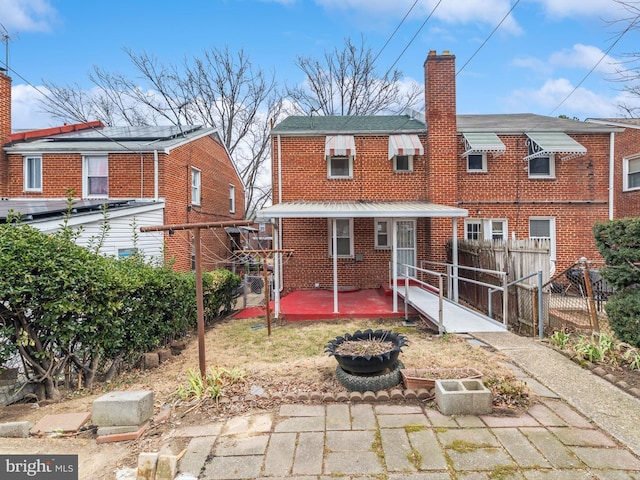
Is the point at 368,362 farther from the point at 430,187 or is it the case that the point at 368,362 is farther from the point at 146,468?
the point at 430,187

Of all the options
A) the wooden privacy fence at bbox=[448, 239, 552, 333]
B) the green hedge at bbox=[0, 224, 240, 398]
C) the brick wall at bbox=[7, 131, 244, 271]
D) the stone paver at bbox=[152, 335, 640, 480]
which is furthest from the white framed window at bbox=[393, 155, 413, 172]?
the stone paver at bbox=[152, 335, 640, 480]

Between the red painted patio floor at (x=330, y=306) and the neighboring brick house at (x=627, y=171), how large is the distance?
9.55 meters

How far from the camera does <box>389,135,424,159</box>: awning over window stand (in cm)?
1119

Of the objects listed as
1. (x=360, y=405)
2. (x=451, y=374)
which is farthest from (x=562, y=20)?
(x=360, y=405)

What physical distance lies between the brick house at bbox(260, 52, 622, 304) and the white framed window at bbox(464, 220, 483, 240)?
36 millimetres

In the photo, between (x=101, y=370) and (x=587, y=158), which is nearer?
(x=101, y=370)

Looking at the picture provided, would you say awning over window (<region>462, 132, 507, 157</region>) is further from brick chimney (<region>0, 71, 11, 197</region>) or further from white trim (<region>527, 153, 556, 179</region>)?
brick chimney (<region>0, 71, 11, 197</region>)

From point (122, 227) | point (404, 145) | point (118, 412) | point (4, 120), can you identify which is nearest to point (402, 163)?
point (404, 145)

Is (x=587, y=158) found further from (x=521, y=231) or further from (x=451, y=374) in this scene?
(x=451, y=374)

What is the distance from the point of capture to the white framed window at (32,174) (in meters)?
12.1

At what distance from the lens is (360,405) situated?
4.04 m

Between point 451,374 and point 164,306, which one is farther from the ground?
point 164,306

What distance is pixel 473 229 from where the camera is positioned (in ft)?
39.7

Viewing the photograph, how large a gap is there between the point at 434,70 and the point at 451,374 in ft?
34.9
